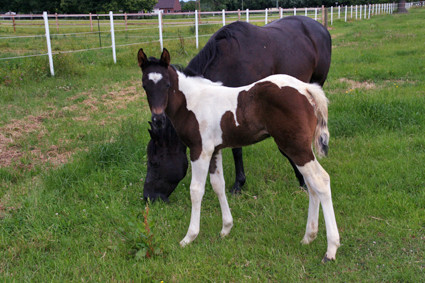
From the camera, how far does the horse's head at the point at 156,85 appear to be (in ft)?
9.63

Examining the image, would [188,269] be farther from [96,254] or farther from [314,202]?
[314,202]

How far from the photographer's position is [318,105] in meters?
2.98

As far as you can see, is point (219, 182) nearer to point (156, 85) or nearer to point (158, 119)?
point (158, 119)

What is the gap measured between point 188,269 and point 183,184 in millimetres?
1789

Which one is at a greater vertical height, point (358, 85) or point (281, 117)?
point (281, 117)

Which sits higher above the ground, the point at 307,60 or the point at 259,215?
the point at 307,60

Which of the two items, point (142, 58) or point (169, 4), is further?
point (169, 4)

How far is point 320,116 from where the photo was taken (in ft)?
9.96

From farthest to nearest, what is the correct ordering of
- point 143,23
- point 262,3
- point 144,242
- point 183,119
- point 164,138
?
1. point 262,3
2. point 143,23
3. point 164,138
4. point 183,119
5. point 144,242

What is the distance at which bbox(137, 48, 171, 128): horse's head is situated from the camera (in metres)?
2.94

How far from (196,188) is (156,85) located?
3.16ft

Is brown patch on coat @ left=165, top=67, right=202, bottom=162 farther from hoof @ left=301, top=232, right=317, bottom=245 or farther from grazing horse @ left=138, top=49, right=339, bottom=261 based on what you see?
hoof @ left=301, top=232, right=317, bottom=245

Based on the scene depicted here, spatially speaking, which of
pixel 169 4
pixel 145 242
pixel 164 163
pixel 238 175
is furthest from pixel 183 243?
pixel 169 4

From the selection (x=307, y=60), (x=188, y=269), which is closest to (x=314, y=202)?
(x=188, y=269)
